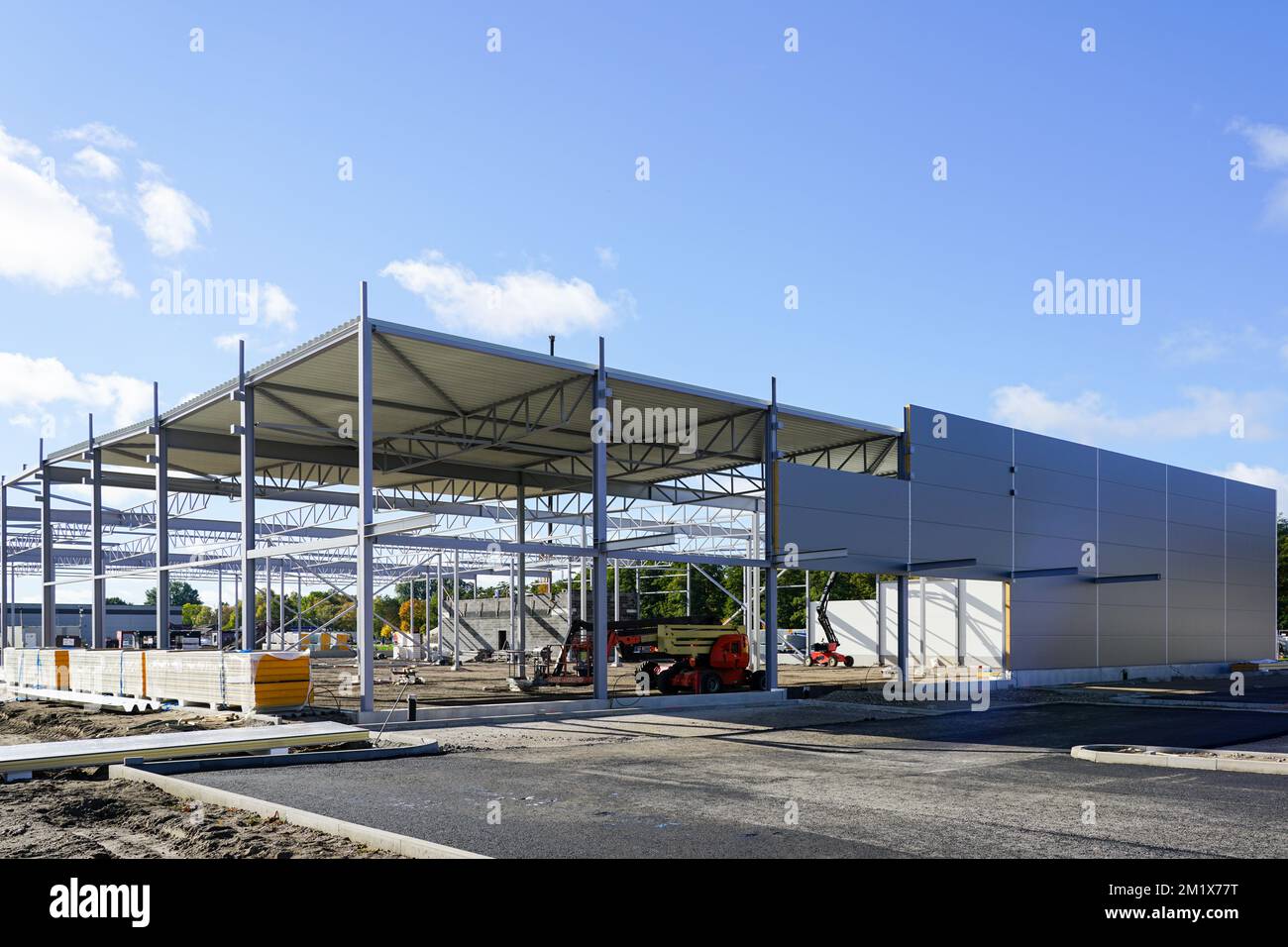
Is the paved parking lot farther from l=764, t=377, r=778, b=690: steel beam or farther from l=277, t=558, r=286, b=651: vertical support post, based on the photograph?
l=277, t=558, r=286, b=651: vertical support post

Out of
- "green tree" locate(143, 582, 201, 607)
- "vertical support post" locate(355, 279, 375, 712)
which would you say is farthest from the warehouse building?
"green tree" locate(143, 582, 201, 607)

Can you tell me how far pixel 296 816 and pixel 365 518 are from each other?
1099 centimetres

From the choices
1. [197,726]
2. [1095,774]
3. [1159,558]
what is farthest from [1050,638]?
[197,726]

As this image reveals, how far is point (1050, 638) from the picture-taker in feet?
121

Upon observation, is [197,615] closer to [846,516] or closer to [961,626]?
[961,626]

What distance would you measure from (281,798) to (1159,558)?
3790 cm

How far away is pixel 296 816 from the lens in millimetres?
10414

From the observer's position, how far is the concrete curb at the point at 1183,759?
14266mm

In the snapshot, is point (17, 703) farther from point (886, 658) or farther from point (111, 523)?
point (886, 658)

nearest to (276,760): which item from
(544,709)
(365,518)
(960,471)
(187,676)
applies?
(365,518)

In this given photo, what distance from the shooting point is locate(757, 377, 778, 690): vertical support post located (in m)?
28.5

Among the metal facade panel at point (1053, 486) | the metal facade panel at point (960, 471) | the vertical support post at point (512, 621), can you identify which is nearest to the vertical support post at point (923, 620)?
the metal facade panel at point (1053, 486)

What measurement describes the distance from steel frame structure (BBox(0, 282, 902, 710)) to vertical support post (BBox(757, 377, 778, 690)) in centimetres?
6

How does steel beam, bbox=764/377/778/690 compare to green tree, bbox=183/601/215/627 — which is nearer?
steel beam, bbox=764/377/778/690
